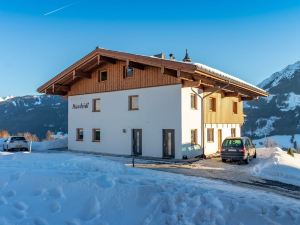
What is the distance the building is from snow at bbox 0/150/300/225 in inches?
435

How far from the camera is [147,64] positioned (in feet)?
69.5

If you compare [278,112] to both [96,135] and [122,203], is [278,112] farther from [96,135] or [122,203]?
[122,203]

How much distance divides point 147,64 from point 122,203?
1401cm

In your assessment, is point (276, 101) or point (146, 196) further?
point (276, 101)

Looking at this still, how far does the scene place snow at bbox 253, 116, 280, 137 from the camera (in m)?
135

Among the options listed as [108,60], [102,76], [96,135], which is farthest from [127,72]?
[96,135]

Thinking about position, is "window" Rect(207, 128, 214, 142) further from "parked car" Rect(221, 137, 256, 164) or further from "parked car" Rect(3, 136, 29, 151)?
"parked car" Rect(3, 136, 29, 151)

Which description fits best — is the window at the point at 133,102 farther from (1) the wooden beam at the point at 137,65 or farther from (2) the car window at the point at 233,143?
(2) the car window at the point at 233,143

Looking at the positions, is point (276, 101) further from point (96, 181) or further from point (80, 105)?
point (96, 181)

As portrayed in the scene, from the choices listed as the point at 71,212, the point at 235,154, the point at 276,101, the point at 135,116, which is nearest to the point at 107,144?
the point at 135,116

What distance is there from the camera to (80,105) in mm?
27203

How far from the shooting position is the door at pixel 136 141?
898 inches

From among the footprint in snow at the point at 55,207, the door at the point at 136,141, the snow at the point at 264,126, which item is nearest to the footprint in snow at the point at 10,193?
the footprint in snow at the point at 55,207

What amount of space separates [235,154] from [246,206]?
40.8ft
